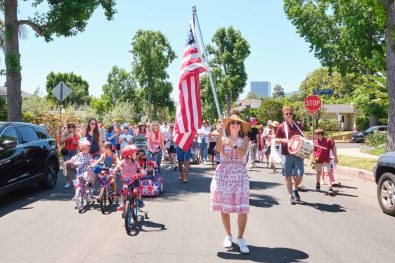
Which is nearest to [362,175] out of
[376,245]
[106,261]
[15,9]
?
[376,245]

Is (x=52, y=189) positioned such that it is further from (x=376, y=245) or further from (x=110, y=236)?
(x=376, y=245)

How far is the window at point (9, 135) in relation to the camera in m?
8.31

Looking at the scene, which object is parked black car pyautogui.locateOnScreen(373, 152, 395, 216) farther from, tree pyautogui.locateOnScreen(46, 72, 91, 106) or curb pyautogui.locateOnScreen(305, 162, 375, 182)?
tree pyautogui.locateOnScreen(46, 72, 91, 106)

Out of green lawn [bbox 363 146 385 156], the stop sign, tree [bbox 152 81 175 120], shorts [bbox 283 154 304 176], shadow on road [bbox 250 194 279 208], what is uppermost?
tree [bbox 152 81 175 120]

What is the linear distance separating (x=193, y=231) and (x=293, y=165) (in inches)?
120

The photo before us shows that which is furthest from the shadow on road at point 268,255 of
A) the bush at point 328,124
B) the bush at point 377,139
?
the bush at point 328,124

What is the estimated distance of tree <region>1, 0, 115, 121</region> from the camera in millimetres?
14391

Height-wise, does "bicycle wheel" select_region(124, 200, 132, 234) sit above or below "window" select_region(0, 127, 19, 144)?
below

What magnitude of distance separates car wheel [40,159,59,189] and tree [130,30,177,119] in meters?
49.4

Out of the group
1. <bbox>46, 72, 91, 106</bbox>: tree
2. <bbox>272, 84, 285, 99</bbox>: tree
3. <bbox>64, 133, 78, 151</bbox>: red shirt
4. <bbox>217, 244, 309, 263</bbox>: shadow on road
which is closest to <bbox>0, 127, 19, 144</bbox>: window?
<bbox>64, 133, 78, 151</bbox>: red shirt

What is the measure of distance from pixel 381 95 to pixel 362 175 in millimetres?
7989

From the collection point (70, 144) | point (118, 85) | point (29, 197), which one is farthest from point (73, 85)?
point (29, 197)

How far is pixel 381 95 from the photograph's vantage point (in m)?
19.1

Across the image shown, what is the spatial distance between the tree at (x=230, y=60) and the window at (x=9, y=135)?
47.1m
